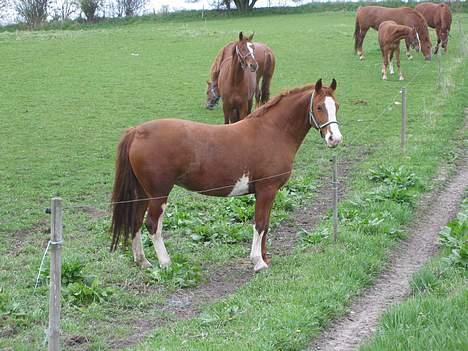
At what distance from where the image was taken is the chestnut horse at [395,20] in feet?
83.1

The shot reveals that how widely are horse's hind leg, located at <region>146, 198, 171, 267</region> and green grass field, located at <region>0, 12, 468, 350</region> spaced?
0.28m

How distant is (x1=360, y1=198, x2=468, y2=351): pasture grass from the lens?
196 inches

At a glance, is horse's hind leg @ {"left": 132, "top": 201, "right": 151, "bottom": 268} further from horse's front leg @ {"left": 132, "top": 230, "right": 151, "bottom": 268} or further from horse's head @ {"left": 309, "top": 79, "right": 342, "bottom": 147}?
horse's head @ {"left": 309, "top": 79, "right": 342, "bottom": 147}

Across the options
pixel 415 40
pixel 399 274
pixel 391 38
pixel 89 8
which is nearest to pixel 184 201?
pixel 399 274

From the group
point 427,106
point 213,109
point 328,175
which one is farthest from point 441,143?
point 213,109

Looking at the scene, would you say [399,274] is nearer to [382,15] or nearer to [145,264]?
[145,264]

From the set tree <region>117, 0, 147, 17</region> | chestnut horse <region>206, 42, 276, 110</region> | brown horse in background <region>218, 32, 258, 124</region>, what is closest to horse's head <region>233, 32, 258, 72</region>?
brown horse in background <region>218, 32, 258, 124</region>

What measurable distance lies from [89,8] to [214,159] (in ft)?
187

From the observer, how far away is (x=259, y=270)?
735cm

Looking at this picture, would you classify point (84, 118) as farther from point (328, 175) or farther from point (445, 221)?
point (445, 221)

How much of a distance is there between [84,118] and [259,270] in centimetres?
997

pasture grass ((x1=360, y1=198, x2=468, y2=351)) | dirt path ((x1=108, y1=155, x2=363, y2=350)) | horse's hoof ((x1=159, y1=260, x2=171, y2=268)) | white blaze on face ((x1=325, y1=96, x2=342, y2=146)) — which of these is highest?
white blaze on face ((x1=325, y1=96, x2=342, y2=146))

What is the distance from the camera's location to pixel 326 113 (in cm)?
731

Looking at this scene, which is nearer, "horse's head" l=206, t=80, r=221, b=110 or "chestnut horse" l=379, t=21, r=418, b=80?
"horse's head" l=206, t=80, r=221, b=110
